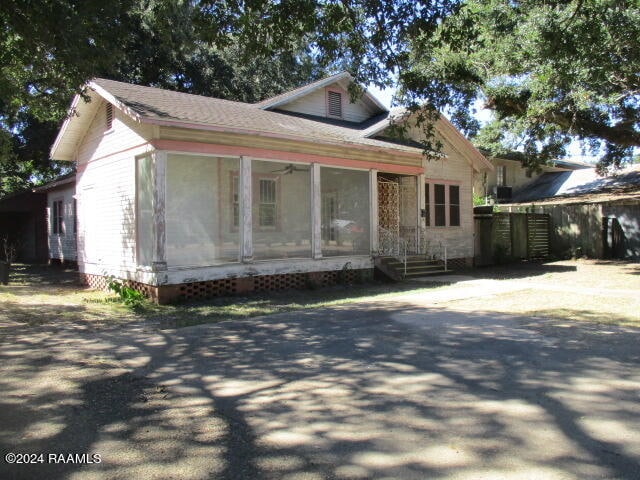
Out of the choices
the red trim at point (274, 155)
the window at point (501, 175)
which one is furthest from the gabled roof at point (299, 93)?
the window at point (501, 175)

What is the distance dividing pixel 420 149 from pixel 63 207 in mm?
14961

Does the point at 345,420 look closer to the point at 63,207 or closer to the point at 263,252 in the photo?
the point at 263,252

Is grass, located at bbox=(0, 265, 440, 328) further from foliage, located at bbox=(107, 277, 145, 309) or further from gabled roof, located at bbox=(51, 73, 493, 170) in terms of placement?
gabled roof, located at bbox=(51, 73, 493, 170)

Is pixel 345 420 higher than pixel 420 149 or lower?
lower

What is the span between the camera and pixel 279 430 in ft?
13.2

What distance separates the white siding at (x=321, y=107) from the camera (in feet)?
55.3

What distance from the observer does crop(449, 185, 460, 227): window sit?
18.0 m

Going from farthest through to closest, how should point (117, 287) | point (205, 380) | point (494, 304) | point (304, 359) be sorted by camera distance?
point (117, 287), point (494, 304), point (304, 359), point (205, 380)

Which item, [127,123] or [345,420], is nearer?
[345,420]

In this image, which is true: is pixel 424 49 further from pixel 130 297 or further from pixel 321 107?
pixel 321 107

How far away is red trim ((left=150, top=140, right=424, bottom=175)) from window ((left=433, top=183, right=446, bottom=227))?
69.6 inches

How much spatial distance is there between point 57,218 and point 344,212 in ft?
46.4

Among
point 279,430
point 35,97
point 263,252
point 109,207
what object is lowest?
point 279,430

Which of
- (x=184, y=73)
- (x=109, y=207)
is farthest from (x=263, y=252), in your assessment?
(x=184, y=73)
